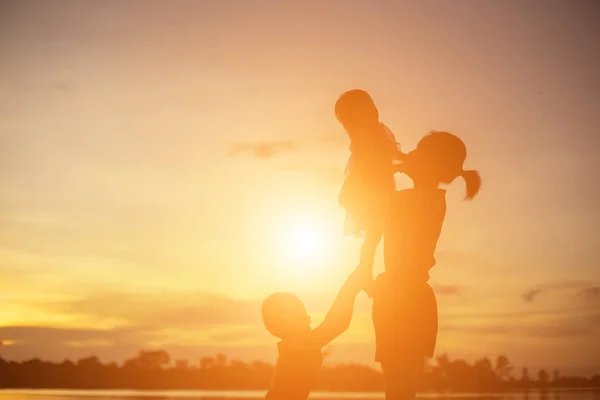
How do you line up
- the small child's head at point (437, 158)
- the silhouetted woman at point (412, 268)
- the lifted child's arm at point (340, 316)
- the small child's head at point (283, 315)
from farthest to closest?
the small child's head at point (437, 158), the silhouetted woman at point (412, 268), the lifted child's arm at point (340, 316), the small child's head at point (283, 315)

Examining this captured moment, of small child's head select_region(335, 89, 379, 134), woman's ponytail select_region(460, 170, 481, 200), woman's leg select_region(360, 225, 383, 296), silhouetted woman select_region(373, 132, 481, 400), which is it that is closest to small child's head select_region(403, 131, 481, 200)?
silhouetted woman select_region(373, 132, 481, 400)

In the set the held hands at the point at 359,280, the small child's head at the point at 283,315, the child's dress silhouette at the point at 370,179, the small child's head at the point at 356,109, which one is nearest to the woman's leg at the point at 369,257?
the held hands at the point at 359,280

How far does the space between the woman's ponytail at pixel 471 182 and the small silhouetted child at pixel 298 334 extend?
1.52 metres

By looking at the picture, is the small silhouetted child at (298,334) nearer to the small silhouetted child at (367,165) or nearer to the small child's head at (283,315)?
the small child's head at (283,315)

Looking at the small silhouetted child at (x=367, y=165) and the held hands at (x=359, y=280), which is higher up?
the small silhouetted child at (x=367, y=165)

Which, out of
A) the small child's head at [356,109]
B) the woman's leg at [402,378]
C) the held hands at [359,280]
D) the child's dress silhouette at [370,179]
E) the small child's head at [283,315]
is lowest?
the woman's leg at [402,378]

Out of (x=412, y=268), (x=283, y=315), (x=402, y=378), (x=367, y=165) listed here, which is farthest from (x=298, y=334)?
(x=367, y=165)

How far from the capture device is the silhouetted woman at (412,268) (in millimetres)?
6828

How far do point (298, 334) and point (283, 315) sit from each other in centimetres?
24

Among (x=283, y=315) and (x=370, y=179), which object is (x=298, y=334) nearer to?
(x=283, y=315)

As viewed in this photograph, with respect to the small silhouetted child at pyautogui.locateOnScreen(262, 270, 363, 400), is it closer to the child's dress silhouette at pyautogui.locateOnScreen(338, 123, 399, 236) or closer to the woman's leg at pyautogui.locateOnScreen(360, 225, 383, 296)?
the woman's leg at pyautogui.locateOnScreen(360, 225, 383, 296)

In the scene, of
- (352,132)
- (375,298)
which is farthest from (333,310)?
(352,132)

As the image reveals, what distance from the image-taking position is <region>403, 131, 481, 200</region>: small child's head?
22.9ft

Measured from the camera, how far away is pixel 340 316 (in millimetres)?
6672
